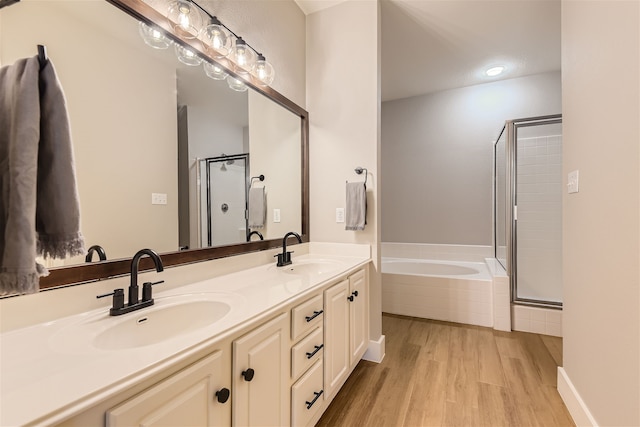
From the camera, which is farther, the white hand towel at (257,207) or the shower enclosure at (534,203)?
the shower enclosure at (534,203)

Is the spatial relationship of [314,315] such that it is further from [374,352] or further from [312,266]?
[374,352]

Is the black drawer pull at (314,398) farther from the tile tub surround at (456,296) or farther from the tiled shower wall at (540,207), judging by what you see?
the tiled shower wall at (540,207)

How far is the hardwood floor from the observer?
5.15 feet

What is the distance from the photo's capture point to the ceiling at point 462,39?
226 cm

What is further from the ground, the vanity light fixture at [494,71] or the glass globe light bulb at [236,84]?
the vanity light fixture at [494,71]

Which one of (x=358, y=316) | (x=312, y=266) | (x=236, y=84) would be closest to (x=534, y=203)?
(x=358, y=316)

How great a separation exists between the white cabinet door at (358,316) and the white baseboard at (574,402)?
1162 mm

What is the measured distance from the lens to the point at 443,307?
2955mm

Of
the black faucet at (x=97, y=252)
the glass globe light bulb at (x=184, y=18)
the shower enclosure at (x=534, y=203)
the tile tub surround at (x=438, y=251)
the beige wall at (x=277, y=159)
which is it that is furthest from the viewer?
the tile tub surround at (x=438, y=251)

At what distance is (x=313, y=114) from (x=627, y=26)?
1.79m

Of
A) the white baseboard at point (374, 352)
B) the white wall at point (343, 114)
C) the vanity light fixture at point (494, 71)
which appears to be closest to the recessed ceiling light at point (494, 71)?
the vanity light fixture at point (494, 71)

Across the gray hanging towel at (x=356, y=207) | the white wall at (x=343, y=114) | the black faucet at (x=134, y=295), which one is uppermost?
the white wall at (x=343, y=114)

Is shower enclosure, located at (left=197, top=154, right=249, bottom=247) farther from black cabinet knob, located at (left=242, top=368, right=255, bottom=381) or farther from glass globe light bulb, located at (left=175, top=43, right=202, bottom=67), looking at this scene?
black cabinet knob, located at (left=242, top=368, right=255, bottom=381)

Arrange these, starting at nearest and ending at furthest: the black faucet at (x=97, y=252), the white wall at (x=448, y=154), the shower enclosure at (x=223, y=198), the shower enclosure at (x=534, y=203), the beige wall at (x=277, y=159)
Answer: the black faucet at (x=97, y=252) < the shower enclosure at (x=223, y=198) < the beige wall at (x=277, y=159) < the shower enclosure at (x=534, y=203) < the white wall at (x=448, y=154)
